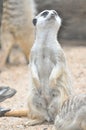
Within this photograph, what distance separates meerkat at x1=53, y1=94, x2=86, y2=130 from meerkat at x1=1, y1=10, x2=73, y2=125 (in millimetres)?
563

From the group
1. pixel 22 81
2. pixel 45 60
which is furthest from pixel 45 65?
pixel 22 81

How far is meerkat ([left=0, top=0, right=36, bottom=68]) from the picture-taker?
9.15m

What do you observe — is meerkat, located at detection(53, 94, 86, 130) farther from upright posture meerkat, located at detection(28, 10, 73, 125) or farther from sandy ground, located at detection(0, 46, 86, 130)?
upright posture meerkat, located at detection(28, 10, 73, 125)

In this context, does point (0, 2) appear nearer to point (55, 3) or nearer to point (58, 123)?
point (55, 3)

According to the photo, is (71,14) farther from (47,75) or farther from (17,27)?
(47,75)

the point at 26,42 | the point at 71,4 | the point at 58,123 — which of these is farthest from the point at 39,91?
the point at 71,4

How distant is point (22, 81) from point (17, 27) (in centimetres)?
162

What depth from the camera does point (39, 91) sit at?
5.59 m

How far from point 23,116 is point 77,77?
2158 millimetres

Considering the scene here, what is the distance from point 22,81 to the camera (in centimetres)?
784

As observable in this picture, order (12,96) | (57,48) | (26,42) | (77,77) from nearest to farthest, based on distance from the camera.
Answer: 1. (57,48)
2. (12,96)
3. (77,77)
4. (26,42)

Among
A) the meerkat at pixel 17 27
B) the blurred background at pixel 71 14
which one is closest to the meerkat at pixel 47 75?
the meerkat at pixel 17 27

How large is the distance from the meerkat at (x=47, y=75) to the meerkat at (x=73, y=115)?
563 mm

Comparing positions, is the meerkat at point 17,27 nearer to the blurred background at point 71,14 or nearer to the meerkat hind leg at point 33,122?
the blurred background at point 71,14
